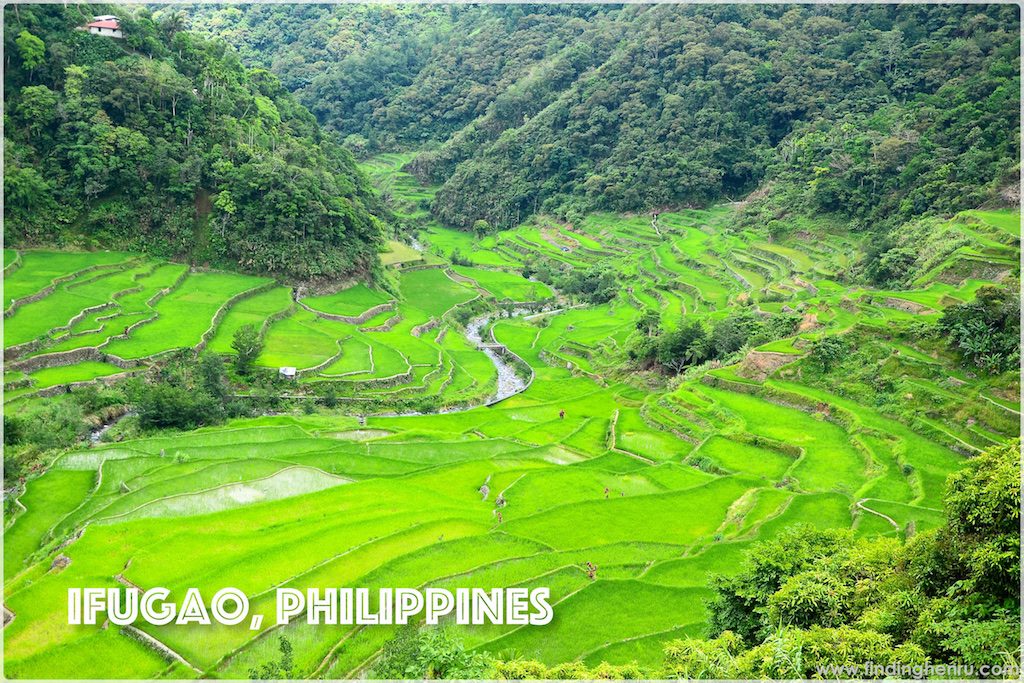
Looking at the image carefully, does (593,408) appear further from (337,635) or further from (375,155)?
(375,155)

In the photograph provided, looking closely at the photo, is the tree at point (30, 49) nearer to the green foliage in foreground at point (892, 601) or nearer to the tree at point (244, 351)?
the tree at point (244, 351)

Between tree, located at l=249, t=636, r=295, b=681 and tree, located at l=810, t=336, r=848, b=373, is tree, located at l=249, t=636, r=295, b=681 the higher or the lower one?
the higher one

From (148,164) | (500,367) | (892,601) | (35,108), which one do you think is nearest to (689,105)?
(500,367)

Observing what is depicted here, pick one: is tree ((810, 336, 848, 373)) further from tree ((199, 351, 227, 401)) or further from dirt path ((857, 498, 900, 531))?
tree ((199, 351, 227, 401))

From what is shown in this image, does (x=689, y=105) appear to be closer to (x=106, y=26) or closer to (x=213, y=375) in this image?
(x=106, y=26)

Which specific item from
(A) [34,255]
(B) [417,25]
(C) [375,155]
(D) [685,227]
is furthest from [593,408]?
(B) [417,25]

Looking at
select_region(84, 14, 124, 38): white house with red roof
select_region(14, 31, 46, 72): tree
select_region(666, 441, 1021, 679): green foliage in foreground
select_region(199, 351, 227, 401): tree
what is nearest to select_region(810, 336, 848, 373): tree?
select_region(666, 441, 1021, 679): green foliage in foreground

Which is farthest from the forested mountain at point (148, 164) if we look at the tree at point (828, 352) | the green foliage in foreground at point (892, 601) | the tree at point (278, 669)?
the green foliage in foreground at point (892, 601)
